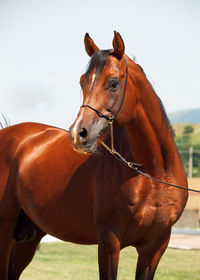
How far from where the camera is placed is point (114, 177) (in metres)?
4.23

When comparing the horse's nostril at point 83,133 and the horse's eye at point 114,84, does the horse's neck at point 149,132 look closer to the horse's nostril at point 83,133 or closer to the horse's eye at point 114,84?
the horse's eye at point 114,84

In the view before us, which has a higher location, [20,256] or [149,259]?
[149,259]

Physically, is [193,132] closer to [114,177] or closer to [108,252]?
[114,177]

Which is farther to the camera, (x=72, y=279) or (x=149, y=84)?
(x=72, y=279)

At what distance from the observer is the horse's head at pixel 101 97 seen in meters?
3.74

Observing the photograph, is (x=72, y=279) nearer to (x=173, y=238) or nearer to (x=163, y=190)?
(x=163, y=190)

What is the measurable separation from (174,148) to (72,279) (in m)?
4.28

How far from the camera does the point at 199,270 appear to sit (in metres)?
9.47

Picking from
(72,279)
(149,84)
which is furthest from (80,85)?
(72,279)

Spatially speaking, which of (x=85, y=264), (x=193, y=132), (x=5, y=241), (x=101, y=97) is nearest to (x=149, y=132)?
(x=101, y=97)

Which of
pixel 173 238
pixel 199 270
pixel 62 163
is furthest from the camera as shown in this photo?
pixel 173 238

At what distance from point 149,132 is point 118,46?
74 cm

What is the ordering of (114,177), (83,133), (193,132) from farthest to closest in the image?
(193,132), (114,177), (83,133)

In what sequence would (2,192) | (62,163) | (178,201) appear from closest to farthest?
(178,201) < (62,163) < (2,192)
